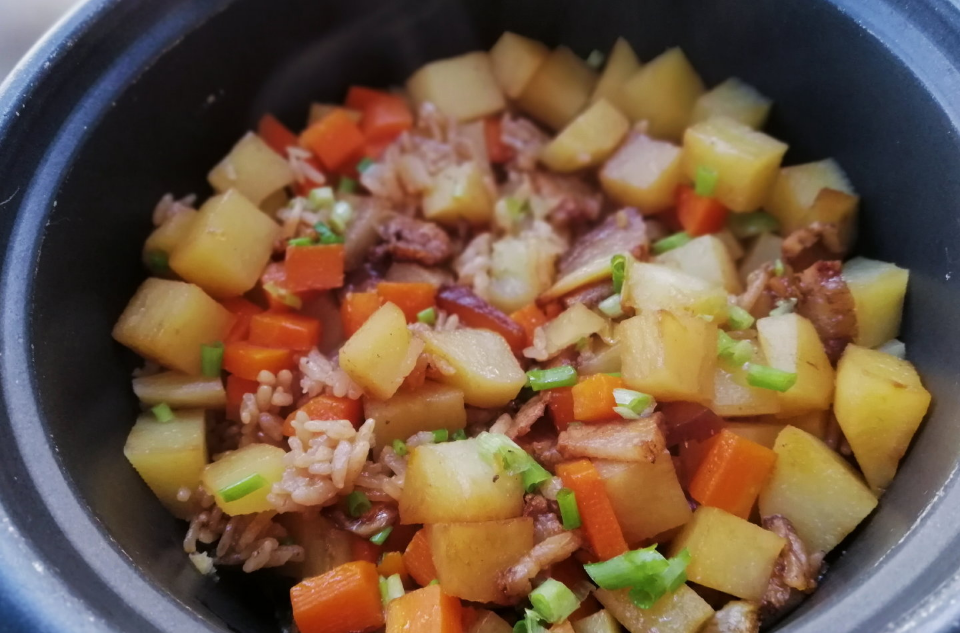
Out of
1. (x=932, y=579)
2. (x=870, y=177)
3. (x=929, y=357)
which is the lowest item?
(x=932, y=579)

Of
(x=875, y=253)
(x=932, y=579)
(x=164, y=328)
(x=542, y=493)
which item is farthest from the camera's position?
(x=875, y=253)

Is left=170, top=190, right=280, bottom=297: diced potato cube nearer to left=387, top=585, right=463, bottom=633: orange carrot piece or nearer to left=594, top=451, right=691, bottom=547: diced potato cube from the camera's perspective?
left=387, top=585, right=463, bottom=633: orange carrot piece

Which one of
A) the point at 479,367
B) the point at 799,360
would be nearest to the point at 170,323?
the point at 479,367

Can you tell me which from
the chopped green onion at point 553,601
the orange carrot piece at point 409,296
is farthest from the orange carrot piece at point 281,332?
the chopped green onion at point 553,601

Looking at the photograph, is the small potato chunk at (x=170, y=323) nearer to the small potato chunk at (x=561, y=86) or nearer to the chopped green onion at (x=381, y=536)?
the chopped green onion at (x=381, y=536)

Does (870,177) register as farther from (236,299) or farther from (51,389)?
(51,389)

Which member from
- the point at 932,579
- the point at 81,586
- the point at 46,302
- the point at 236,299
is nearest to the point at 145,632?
the point at 81,586

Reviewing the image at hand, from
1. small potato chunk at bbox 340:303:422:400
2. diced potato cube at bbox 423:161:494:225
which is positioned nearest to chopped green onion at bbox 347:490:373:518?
small potato chunk at bbox 340:303:422:400
